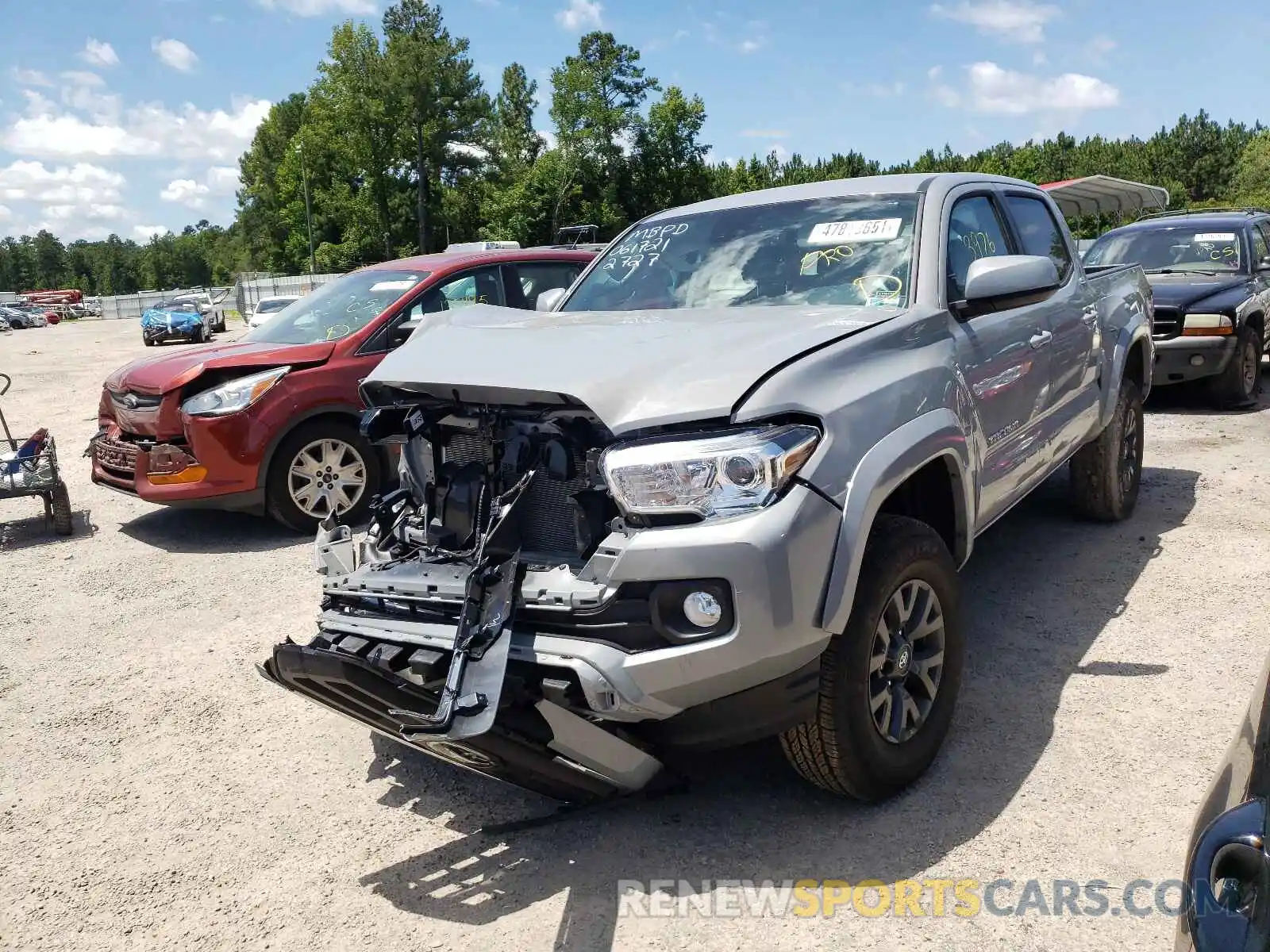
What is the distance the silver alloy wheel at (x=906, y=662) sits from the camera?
3051mm

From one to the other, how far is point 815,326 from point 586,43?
224 feet

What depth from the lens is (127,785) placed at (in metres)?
3.64

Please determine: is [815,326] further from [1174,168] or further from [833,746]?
[1174,168]

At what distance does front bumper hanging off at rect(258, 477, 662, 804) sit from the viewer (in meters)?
2.65

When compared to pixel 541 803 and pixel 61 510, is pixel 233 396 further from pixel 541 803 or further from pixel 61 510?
pixel 541 803

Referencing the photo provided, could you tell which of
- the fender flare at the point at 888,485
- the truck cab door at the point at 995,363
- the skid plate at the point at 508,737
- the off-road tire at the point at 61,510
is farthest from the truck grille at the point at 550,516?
the off-road tire at the point at 61,510

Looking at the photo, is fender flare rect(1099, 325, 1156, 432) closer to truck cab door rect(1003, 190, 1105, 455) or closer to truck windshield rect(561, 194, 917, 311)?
truck cab door rect(1003, 190, 1105, 455)

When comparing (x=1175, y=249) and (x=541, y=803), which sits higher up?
(x=1175, y=249)

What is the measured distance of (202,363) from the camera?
21.3ft

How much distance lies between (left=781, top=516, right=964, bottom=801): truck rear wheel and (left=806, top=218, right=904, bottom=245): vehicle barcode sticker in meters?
1.25

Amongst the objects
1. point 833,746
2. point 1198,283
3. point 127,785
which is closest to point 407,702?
point 833,746

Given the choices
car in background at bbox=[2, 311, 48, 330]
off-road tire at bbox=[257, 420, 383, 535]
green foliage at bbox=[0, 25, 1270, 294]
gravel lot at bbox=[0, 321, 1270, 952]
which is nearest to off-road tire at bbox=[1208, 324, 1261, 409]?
gravel lot at bbox=[0, 321, 1270, 952]

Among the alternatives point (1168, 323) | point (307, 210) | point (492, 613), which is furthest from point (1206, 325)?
point (307, 210)

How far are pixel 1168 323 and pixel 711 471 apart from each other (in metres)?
8.19
